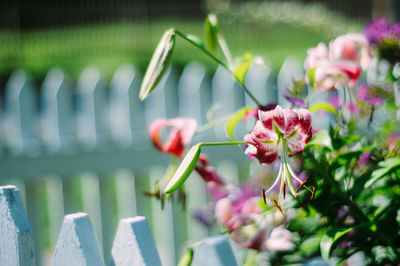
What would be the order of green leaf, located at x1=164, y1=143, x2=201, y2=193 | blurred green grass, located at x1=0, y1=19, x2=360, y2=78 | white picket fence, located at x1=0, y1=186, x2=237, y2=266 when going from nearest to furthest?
1. green leaf, located at x1=164, y1=143, x2=201, y2=193
2. white picket fence, located at x1=0, y1=186, x2=237, y2=266
3. blurred green grass, located at x1=0, y1=19, x2=360, y2=78

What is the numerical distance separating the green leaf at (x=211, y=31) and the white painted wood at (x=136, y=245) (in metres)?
0.22

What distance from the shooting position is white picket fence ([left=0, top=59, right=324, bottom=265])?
6.75 feet

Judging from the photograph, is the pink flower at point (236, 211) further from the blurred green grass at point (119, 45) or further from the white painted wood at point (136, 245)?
the blurred green grass at point (119, 45)

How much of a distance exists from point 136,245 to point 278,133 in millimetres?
199

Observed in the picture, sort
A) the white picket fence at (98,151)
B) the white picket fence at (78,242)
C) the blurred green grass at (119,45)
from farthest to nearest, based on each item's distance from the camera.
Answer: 1. the blurred green grass at (119,45)
2. the white picket fence at (98,151)
3. the white picket fence at (78,242)

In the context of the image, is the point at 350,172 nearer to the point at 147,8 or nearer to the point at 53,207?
the point at 53,207

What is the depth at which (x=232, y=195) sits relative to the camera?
73 centimetres

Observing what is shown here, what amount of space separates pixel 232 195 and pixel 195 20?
337 inches

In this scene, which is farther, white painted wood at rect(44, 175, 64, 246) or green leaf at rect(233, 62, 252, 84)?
white painted wood at rect(44, 175, 64, 246)

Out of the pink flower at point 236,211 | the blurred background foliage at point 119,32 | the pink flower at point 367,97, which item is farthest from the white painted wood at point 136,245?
the blurred background foliage at point 119,32

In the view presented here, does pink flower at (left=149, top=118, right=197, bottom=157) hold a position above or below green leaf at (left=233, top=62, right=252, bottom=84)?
below

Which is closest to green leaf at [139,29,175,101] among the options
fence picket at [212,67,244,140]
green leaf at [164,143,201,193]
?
green leaf at [164,143,201,193]

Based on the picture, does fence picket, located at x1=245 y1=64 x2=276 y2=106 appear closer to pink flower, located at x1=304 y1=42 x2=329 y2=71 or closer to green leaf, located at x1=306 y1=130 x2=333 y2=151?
pink flower, located at x1=304 y1=42 x2=329 y2=71

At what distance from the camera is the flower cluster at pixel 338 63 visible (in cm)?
64
